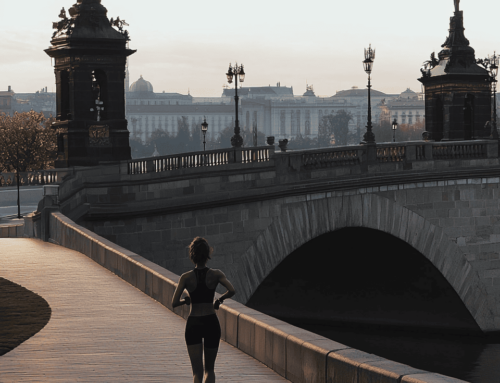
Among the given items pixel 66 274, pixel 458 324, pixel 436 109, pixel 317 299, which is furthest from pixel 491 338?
pixel 66 274

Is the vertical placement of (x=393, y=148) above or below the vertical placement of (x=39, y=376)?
above

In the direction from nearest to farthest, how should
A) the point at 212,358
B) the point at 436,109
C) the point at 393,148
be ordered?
the point at 212,358 → the point at 393,148 → the point at 436,109

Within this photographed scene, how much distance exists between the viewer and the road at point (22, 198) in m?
35.6

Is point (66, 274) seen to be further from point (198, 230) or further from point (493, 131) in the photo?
point (493, 131)

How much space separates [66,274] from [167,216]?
6744mm

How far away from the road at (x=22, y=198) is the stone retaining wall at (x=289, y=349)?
849 inches

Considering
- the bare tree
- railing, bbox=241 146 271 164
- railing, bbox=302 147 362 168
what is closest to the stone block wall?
railing, bbox=302 147 362 168

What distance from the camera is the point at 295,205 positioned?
25594 mm

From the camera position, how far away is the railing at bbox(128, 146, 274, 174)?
2367cm

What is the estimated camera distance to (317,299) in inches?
1355

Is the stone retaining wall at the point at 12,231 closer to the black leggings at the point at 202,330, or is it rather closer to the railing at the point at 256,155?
the railing at the point at 256,155

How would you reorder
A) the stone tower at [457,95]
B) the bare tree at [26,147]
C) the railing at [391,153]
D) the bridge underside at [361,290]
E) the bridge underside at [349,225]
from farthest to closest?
the bare tree at [26,147]
the stone tower at [457,95]
the bridge underside at [361,290]
the railing at [391,153]
the bridge underside at [349,225]

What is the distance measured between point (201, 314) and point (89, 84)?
69.2ft

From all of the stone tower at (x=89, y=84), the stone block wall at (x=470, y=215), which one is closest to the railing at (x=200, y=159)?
the stone tower at (x=89, y=84)
